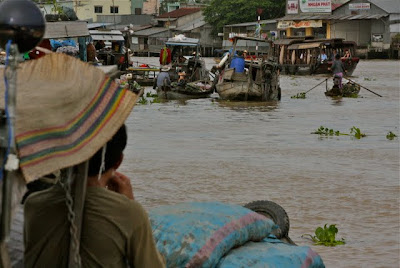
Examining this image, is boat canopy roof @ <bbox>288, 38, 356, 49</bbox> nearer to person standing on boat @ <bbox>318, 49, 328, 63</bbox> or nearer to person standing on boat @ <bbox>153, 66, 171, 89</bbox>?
person standing on boat @ <bbox>318, 49, 328, 63</bbox>

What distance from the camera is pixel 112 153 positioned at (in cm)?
227

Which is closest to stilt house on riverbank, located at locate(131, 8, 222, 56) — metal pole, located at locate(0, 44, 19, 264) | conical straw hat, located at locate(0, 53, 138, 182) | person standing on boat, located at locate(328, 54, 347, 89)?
person standing on boat, located at locate(328, 54, 347, 89)

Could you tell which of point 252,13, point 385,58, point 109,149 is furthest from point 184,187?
point 252,13

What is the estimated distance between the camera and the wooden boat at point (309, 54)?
1538 inches

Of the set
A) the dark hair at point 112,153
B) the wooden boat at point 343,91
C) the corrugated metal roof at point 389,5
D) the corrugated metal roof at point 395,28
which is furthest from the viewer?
the corrugated metal roof at point 395,28

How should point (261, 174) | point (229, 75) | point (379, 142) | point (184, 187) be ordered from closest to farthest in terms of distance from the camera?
point (184, 187)
point (261, 174)
point (379, 142)
point (229, 75)

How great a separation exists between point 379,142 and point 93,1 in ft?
244

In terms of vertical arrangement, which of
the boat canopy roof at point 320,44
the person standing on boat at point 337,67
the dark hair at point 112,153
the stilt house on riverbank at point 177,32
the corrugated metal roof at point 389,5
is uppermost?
the dark hair at point 112,153

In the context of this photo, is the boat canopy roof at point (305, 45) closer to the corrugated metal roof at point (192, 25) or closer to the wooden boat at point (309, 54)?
the wooden boat at point (309, 54)

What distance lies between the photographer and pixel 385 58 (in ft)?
207

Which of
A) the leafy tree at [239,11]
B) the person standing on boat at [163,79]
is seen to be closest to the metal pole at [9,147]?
the person standing on boat at [163,79]

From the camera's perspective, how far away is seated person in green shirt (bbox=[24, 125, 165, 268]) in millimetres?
2117

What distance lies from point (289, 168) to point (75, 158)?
8.08 metres

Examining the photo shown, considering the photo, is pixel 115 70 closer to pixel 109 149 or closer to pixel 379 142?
pixel 109 149
